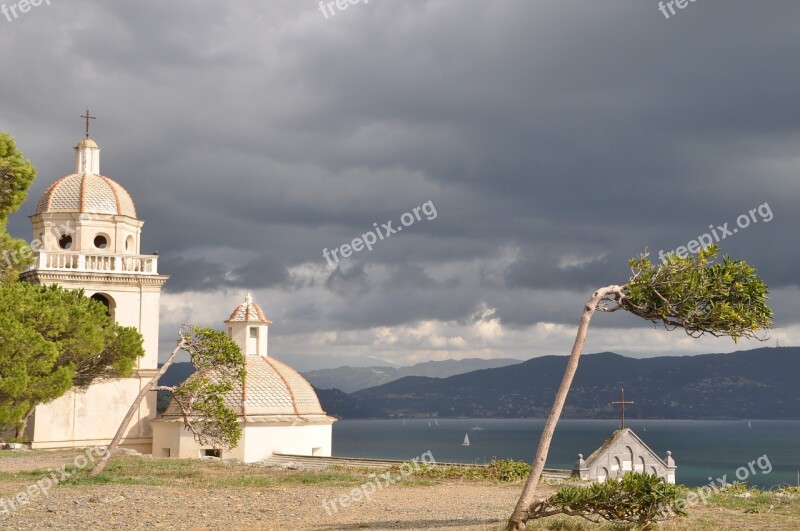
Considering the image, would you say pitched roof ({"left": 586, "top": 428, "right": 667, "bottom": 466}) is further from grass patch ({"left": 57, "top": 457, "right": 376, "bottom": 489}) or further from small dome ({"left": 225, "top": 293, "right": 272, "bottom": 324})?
small dome ({"left": 225, "top": 293, "right": 272, "bottom": 324})

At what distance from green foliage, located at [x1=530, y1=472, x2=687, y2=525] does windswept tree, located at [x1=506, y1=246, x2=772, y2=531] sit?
36.4 inches

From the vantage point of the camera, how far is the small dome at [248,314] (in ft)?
130

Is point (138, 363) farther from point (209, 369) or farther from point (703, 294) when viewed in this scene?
point (703, 294)

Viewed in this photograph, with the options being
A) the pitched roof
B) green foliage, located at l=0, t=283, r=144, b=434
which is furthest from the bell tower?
the pitched roof

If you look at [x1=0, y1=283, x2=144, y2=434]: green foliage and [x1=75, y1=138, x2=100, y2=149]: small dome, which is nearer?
[x1=0, y1=283, x2=144, y2=434]: green foliage

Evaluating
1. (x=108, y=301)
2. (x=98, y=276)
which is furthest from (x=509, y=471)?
(x=108, y=301)

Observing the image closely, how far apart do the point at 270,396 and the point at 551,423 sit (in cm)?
2457

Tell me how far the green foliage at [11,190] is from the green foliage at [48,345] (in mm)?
2675

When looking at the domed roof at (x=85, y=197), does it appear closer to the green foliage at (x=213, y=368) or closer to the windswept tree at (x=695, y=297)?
the green foliage at (x=213, y=368)

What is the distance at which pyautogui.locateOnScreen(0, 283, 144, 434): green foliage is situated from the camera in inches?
1134

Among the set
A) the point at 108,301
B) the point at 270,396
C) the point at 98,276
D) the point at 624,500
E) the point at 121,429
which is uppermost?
the point at 98,276

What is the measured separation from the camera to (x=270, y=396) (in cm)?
3762

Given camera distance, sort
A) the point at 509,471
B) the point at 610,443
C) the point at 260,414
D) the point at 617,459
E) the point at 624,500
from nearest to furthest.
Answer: the point at 624,500, the point at 509,471, the point at 610,443, the point at 617,459, the point at 260,414

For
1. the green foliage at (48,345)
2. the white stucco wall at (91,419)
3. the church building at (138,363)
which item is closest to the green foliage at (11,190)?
the green foliage at (48,345)
